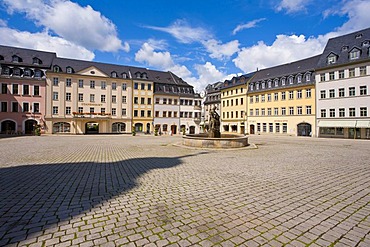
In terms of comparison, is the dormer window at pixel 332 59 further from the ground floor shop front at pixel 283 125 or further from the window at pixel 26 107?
the window at pixel 26 107

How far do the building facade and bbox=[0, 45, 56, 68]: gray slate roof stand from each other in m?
53.0

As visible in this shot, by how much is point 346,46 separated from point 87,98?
49.9 metres

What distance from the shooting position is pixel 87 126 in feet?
151

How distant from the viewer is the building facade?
32.3 meters

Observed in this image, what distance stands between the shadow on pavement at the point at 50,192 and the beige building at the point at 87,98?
38.8 m

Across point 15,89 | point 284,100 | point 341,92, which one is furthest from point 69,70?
point 341,92

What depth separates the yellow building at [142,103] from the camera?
4959cm

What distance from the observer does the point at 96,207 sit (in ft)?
14.4

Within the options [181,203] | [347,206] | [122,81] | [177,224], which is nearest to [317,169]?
[347,206]

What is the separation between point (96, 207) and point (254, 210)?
10.7 ft

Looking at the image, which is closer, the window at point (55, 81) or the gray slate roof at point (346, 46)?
the gray slate roof at point (346, 46)

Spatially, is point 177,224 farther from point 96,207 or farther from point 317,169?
point 317,169

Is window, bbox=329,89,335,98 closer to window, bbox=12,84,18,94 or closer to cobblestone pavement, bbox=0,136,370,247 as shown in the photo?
cobblestone pavement, bbox=0,136,370,247

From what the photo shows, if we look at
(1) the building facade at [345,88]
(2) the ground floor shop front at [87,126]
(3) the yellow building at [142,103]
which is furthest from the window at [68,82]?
(1) the building facade at [345,88]
